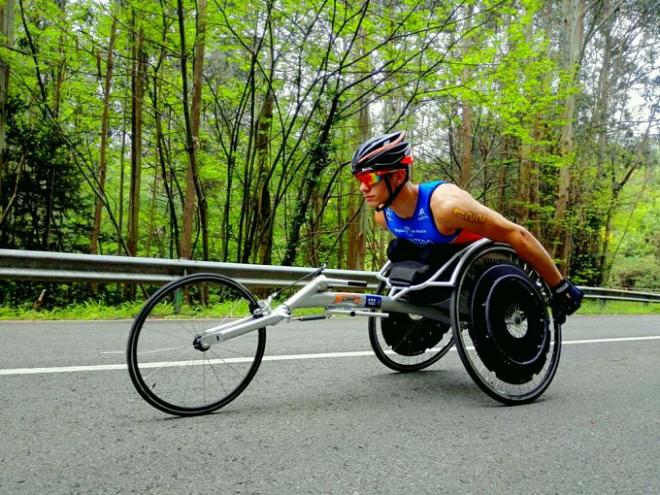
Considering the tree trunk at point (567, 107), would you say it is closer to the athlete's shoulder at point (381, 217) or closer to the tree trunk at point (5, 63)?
the tree trunk at point (5, 63)

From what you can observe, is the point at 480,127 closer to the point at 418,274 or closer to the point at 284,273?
the point at 284,273

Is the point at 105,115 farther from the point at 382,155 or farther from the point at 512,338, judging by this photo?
the point at 512,338

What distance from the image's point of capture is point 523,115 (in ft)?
44.6

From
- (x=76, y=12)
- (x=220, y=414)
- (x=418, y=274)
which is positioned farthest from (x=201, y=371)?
(x=76, y=12)

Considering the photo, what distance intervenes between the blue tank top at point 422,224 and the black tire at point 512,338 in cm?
23

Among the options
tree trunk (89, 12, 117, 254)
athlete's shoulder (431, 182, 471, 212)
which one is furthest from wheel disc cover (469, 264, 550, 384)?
tree trunk (89, 12, 117, 254)

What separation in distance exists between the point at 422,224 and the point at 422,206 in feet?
0.36

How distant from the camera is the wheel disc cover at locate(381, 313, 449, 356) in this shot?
3.77 metres

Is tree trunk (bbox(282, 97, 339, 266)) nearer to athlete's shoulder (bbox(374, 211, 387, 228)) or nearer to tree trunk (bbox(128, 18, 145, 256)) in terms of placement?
tree trunk (bbox(128, 18, 145, 256))

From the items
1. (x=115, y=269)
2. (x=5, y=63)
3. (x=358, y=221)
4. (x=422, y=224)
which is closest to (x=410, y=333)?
(x=422, y=224)

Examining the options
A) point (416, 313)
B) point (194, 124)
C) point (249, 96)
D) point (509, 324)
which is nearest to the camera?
point (509, 324)

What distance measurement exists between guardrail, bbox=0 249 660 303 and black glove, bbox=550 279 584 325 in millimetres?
2880

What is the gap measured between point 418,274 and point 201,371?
146 centimetres

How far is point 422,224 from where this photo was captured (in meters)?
3.18
